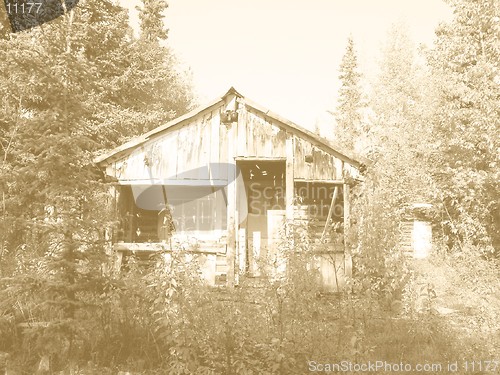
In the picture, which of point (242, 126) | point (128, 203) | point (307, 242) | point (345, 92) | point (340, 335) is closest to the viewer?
point (340, 335)

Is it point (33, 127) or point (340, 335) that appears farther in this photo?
point (340, 335)

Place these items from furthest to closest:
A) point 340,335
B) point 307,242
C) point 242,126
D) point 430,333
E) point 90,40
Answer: point 90,40 < point 242,126 < point 307,242 < point 430,333 < point 340,335

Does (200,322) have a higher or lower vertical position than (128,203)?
lower

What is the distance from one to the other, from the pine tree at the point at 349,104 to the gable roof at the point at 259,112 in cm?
2849

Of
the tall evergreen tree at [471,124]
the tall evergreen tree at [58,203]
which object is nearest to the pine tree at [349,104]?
the tall evergreen tree at [471,124]

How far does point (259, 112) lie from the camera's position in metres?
13.4

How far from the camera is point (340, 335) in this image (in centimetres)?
745

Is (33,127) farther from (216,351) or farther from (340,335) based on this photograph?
(340,335)

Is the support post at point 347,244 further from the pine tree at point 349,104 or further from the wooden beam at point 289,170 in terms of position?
the pine tree at point 349,104

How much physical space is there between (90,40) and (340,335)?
1984cm

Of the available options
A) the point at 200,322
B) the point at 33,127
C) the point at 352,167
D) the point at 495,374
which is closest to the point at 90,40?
the point at 352,167

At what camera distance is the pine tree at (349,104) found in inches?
1639

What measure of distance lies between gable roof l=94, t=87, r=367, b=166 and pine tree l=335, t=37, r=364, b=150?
2849cm

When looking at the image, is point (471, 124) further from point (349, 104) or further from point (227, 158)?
point (349, 104)
